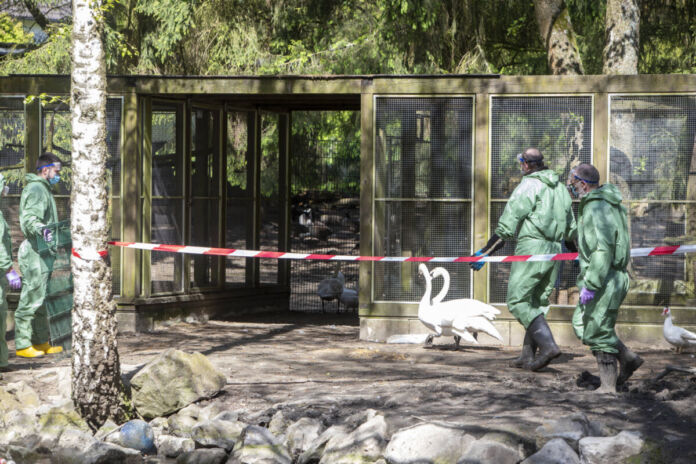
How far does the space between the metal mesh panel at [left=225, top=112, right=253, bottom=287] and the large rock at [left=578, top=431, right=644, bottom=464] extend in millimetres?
8474

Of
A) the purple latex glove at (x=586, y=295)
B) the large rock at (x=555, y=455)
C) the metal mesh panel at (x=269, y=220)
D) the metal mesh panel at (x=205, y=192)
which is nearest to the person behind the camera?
the large rock at (x=555, y=455)

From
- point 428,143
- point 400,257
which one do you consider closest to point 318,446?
point 400,257

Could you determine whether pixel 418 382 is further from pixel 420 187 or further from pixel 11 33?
pixel 11 33

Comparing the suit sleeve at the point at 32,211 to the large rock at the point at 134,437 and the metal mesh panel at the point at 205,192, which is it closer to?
the large rock at the point at 134,437

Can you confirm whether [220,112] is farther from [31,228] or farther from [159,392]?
[159,392]

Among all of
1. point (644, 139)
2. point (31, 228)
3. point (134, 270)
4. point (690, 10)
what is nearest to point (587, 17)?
point (690, 10)

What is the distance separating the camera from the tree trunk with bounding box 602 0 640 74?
48.8 feet

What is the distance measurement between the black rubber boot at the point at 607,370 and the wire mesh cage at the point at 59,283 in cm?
502

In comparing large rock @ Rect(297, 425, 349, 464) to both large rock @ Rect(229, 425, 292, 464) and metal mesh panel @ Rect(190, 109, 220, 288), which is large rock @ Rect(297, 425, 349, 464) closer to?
large rock @ Rect(229, 425, 292, 464)

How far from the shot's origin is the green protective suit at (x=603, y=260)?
7586 mm

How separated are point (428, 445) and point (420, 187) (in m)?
5.35

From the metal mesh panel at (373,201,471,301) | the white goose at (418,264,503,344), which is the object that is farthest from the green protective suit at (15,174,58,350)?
the white goose at (418,264,503,344)

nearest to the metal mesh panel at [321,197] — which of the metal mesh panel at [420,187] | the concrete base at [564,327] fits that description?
the metal mesh panel at [420,187]

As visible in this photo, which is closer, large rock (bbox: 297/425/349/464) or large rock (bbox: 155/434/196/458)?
large rock (bbox: 297/425/349/464)
